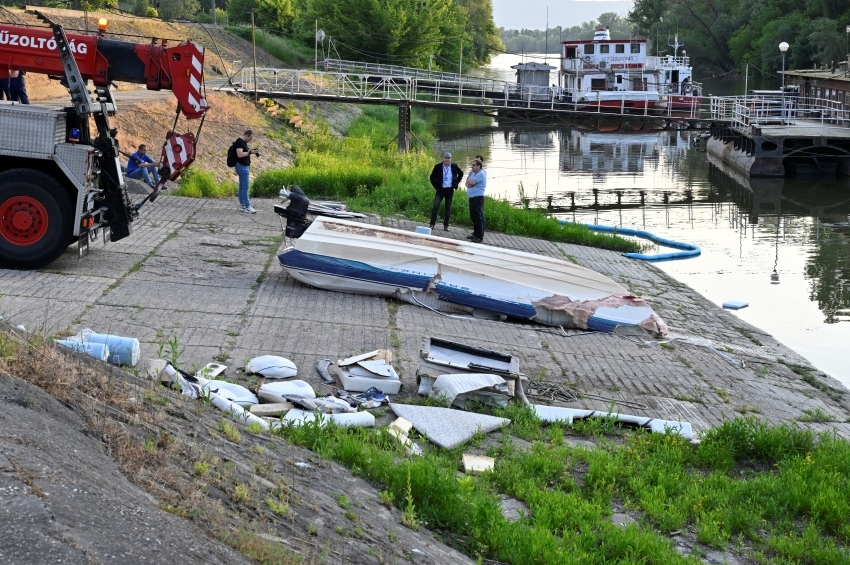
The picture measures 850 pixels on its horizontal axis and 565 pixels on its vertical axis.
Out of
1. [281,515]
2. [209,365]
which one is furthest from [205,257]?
[281,515]

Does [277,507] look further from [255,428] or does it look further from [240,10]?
[240,10]

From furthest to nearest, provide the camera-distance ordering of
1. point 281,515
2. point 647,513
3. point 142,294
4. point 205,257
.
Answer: point 205,257 → point 142,294 → point 647,513 → point 281,515

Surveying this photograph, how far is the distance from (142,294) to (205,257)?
2949 millimetres

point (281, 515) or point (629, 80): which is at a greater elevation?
point (629, 80)

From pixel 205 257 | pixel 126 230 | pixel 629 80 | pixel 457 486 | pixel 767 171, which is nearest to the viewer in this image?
pixel 457 486

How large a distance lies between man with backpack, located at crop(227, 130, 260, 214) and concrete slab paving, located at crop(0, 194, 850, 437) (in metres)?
3.26

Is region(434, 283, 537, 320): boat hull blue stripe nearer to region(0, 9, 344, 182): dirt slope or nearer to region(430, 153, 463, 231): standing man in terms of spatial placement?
region(430, 153, 463, 231): standing man

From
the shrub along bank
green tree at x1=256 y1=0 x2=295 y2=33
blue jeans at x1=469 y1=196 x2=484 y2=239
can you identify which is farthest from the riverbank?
green tree at x1=256 y1=0 x2=295 y2=33

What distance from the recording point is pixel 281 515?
629 centimetres

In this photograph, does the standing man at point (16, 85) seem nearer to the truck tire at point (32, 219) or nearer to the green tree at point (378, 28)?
the truck tire at point (32, 219)

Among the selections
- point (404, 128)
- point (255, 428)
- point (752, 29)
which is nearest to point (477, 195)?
point (255, 428)

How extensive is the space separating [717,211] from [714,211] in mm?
126

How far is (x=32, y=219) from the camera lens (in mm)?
13008

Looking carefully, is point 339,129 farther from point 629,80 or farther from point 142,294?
point 142,294
